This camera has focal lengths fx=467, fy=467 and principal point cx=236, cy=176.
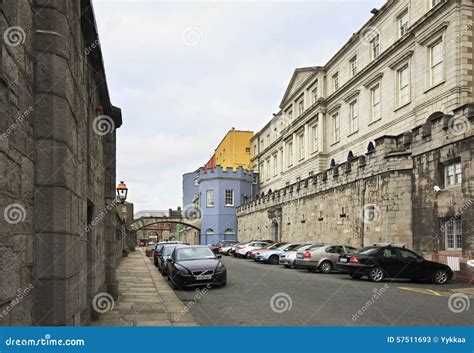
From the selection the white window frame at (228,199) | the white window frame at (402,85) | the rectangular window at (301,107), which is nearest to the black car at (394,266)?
the white window frame at (402,85)

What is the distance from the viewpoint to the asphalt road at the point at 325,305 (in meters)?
8.79

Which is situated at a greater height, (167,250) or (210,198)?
(210,198)

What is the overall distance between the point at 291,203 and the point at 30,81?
34.6m

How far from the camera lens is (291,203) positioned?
3809 centimetres

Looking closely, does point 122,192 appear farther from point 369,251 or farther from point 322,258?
point 369,251

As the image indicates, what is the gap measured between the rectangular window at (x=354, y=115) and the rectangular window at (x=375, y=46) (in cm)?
461

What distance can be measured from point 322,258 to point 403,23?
18659 millimetres

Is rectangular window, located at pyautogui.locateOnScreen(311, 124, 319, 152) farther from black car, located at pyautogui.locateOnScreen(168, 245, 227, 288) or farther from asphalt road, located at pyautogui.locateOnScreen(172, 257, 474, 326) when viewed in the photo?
black car, located at pyautogui.locateOnScreen(168, 245, 227, 288)

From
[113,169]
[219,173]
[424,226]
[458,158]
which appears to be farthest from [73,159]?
[219,173]

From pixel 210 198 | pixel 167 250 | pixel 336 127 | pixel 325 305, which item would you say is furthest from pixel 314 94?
pixel 325 305

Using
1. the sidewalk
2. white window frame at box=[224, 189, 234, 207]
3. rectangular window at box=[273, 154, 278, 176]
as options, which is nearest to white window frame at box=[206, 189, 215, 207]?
white window frame at box=[224, 189, 234, 207]

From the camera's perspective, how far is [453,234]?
60.9 ft

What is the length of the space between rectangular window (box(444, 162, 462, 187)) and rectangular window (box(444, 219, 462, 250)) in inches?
59.1

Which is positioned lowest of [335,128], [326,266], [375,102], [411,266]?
[326,266]
